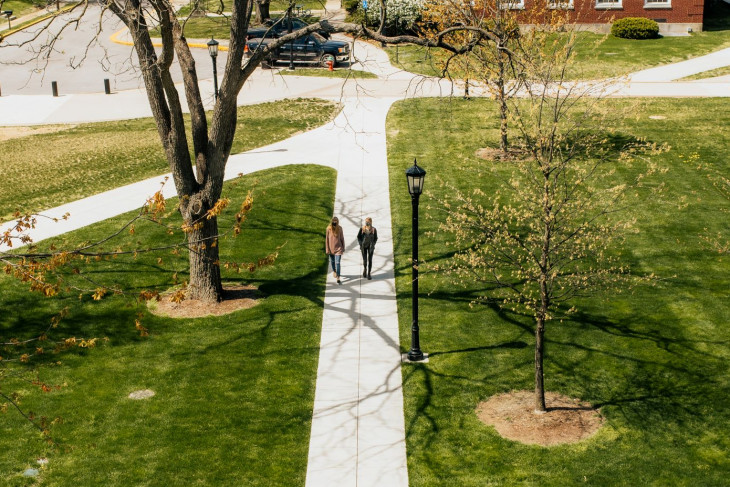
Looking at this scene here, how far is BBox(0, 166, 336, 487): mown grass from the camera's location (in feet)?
42.6

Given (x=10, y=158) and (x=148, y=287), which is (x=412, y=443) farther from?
(x=10, y=158)

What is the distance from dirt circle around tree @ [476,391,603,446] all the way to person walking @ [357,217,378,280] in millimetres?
5465

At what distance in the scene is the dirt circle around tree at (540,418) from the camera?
13547 millimetres

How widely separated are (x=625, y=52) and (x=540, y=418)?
31513 millimetres

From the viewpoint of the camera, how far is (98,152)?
29.6 metres

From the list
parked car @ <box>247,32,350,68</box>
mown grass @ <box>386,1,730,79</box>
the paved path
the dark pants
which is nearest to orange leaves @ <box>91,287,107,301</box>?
the paved path

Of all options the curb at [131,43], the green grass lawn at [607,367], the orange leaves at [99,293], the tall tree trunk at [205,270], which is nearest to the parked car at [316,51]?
the curb at [131,43]

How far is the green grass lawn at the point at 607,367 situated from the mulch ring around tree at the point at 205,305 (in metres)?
3.21

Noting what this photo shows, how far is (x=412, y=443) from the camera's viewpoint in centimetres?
1346

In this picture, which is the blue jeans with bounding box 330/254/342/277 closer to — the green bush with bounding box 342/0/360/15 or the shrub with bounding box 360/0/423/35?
the shrub with bounding box 360/0/423/35

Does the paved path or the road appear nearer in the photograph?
the paved path

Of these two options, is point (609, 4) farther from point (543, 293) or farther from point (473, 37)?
point (543, 293)

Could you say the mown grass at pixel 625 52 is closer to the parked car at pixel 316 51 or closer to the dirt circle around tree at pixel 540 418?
the parked car at pixel 316 51

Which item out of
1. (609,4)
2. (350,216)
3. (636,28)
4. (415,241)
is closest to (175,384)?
(415,241)
